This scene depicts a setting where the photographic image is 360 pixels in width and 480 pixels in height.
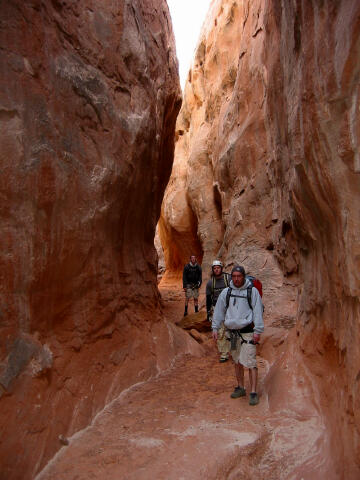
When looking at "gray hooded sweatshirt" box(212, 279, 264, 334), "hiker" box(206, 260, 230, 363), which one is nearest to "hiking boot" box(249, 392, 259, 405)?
"gray hooded sweatshirt" box(212, 279, 264, 334)

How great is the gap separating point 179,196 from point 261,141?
30.2 ft

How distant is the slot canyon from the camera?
11.6 feet

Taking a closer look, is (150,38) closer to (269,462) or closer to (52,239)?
(52,239)

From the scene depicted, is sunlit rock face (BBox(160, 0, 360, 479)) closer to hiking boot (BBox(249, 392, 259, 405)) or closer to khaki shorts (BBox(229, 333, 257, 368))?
hiking boot (BBox(249, 392, 259, 405))

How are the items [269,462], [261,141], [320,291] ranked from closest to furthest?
[269,462] < [320,291] < [261,141]

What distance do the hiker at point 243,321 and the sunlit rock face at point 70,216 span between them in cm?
173

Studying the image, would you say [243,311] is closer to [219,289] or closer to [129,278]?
[219,289]

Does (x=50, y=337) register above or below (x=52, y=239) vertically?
below

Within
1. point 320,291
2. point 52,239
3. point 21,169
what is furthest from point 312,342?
point 21,169

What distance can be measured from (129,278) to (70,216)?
2.20 meters

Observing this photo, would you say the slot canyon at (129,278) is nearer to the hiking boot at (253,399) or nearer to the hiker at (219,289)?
the hiking boot at (253,399)

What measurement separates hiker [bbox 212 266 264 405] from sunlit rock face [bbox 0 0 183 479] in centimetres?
173

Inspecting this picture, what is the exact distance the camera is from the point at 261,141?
Result: 1155 centimetres

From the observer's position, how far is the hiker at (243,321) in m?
4.88
